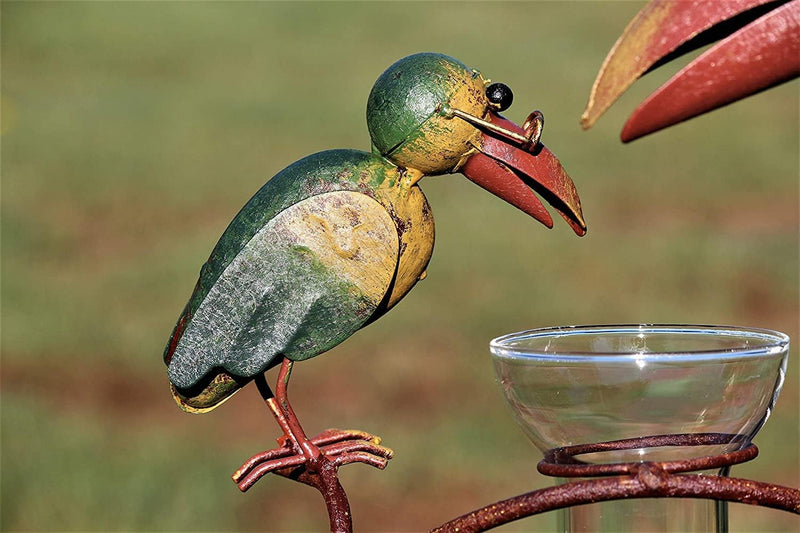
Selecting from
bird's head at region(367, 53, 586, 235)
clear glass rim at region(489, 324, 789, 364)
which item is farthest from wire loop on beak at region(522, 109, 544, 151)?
clear glass rim at region(489, 324, 789, 364)

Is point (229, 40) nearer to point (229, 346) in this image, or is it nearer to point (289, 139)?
point (289, 139)

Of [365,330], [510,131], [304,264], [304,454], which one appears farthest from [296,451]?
[365,330]

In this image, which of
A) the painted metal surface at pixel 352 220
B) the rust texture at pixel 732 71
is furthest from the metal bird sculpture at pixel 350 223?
the rust texture at pixel 732 71

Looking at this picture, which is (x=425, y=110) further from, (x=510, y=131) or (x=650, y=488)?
(x=650, y=488)

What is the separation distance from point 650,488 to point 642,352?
6 centimetres

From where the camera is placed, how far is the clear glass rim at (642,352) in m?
0.45

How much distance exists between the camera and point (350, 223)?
0.56m

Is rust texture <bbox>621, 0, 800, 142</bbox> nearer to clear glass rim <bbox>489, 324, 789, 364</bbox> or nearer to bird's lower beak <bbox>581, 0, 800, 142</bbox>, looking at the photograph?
bird's lower beak <bbox>581, 0, 800, 142</bbox>

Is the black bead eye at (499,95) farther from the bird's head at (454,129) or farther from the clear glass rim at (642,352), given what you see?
the clear glass rim at (642,352)

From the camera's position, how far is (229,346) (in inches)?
22.8

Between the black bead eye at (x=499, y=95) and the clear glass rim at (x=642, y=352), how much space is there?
132 mm

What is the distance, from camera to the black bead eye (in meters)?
0.57

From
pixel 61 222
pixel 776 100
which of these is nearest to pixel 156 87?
pixel 61 222

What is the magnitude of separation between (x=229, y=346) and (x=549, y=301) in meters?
1.75
